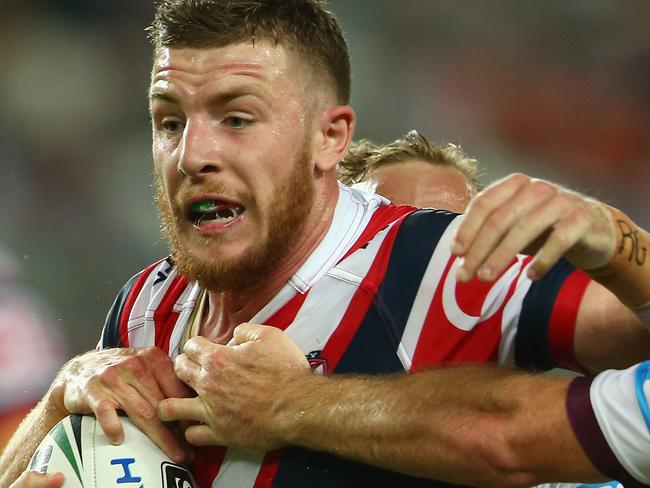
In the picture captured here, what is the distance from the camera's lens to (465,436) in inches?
64.9

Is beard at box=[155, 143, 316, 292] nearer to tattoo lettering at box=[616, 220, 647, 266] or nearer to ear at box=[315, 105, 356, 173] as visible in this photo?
ear at box=[315, 105, 356, 173]

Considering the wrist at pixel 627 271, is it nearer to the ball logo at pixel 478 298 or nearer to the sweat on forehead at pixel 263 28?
the ball logo at pixel 478 298

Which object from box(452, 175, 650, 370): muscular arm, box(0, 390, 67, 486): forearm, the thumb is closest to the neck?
the thumb

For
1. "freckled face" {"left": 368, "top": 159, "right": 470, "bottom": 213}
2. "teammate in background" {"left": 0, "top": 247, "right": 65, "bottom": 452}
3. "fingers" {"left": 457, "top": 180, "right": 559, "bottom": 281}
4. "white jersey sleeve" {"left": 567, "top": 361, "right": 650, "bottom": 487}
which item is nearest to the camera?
"fingers" {"left": 457, "top": 180, "right": 559, "bottom": 281}

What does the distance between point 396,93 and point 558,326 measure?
326 centimetres

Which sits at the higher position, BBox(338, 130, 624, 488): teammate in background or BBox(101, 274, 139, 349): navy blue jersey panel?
BBox(338, 130, 624, 488): teammate in background

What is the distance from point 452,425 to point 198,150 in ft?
2.59

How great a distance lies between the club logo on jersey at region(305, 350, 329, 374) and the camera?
1.94 m

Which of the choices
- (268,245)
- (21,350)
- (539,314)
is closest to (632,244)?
(539,314)

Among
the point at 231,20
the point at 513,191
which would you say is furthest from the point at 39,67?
the point at 513,191

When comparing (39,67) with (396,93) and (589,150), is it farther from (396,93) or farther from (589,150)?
(589,150)

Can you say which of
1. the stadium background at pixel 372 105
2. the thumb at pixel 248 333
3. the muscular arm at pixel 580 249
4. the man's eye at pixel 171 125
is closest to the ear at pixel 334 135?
the man's eye at pixel 171 125

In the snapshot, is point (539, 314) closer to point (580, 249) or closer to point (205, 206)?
point (580, 249)

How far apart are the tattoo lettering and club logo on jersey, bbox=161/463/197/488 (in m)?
0.93
